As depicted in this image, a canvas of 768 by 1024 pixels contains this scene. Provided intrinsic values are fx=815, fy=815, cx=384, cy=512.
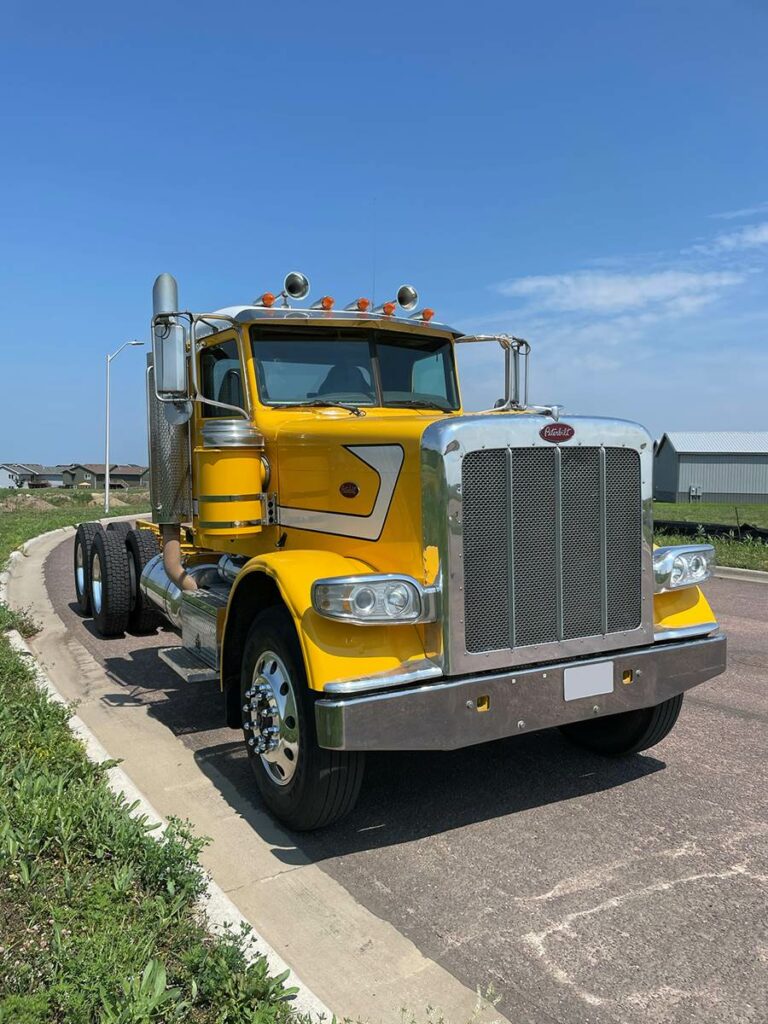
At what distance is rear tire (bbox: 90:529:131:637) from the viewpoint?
25.7 feet

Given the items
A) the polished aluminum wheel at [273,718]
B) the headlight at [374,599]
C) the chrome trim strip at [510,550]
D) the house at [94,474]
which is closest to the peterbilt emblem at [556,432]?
the chrome trim strip at [510,550]

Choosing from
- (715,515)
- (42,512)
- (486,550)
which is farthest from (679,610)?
(42,512)

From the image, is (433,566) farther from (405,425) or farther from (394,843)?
(394,843)

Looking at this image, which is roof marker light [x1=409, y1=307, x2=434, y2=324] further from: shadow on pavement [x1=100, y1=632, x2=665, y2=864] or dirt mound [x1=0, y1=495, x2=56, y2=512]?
dirt mound [x1=0, y1=495, x2=56, y2=512]

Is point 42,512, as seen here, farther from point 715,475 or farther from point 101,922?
point 715,475

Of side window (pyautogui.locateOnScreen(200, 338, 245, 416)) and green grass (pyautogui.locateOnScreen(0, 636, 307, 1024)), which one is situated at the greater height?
side window (pyautogui.locateOnScreen(200, 338, 245, 416))

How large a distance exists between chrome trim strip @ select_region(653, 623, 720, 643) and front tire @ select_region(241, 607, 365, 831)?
1619mm

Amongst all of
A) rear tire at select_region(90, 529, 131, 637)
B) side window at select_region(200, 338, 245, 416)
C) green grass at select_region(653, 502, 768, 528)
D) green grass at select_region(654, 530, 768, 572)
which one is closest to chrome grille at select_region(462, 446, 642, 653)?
side window at select_region(200, 338, 245, 416)

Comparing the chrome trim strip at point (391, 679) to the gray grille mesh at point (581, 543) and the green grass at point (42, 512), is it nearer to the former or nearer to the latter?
the gray grille mesh at point (581, 543)

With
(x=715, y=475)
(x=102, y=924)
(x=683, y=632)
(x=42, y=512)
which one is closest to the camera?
(x=102, y=924)

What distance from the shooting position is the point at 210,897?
309cm

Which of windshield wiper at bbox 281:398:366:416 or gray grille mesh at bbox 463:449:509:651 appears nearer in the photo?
gray grille mesh at bbox 463:449:509:651

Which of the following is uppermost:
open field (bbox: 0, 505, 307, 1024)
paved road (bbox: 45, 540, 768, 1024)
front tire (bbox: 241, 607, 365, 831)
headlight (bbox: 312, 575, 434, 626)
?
headlight (bbox: 312, 575, 434, 626)

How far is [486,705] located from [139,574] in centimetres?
514
